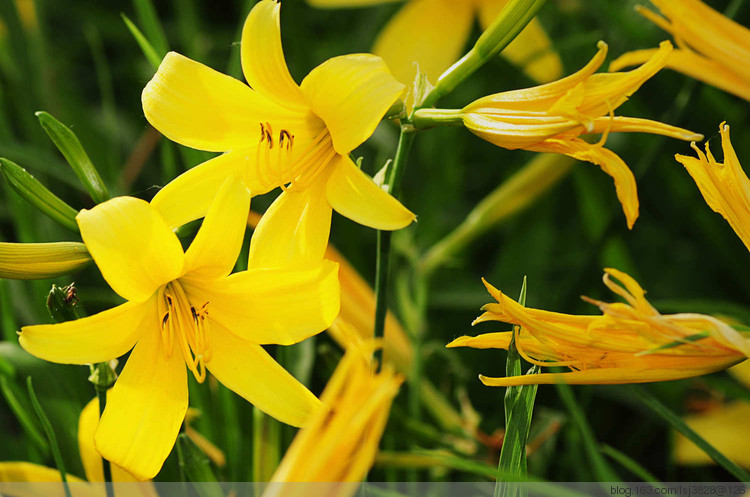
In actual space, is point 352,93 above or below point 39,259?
above

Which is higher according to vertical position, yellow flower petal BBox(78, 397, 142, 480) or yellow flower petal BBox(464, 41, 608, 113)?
yellow flower petal BBox(464, 41, 608, 113)

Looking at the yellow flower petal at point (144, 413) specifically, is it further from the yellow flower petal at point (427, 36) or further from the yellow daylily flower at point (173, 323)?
the yellow flower petal at point (427, 36)

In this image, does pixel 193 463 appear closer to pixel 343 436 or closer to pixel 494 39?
pixel 343 436

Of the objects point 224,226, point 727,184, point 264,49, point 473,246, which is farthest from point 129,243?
point 473,246

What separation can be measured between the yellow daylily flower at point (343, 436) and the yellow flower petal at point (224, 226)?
155mm

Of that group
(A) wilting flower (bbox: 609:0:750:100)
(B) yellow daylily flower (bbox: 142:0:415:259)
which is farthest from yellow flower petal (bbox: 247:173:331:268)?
(A) wilting flower (bbox: 609:0:750:100)

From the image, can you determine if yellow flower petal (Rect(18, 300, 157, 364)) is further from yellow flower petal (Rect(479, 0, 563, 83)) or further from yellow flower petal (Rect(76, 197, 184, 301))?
yellow flower petal (Rect(479, 0, 563, 83))

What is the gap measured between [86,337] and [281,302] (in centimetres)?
14

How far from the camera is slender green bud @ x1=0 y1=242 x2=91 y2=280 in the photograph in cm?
51

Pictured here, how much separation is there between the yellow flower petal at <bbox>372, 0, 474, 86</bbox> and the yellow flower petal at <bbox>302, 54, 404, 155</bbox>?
0.73m

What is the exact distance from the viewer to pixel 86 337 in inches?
19.6

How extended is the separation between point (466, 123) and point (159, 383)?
305 millimetres

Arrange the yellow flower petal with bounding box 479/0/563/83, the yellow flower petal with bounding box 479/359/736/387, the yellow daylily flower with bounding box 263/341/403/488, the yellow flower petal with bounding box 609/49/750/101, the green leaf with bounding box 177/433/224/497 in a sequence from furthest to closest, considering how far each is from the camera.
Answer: the yellow flower petal with bounding box 479/0/563/83, the yellow flower petal with bounding box 609/49/750/101, the green leaf with bounding box 177/433/224/497, the yellow flower petal with bounding box 479/359/736/387, the yellow daylily flower with bounding box 263/341/403/488

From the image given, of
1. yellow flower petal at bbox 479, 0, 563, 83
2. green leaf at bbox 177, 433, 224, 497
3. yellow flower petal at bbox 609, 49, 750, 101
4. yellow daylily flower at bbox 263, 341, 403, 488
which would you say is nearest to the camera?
yellow daylily flower at bbox 263, 341, 403, 488
